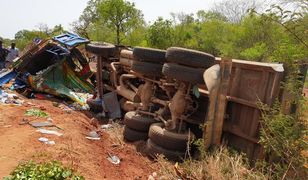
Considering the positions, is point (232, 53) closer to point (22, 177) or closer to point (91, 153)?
point (91, 153)

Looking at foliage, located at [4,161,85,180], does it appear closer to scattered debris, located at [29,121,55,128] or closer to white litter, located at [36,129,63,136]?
white litter, located at [36,129,63,136]

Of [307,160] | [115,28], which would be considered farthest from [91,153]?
[115,28]

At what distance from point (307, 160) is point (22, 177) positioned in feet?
10.4

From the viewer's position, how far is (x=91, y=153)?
530 cm

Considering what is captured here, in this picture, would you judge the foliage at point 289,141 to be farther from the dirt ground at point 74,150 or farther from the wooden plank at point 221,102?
the dirt ground at point 74,150

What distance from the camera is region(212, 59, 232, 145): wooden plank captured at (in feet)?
16.3

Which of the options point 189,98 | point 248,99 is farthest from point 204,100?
point 248,99

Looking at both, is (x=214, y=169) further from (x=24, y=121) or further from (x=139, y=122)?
(x=24, y=121)

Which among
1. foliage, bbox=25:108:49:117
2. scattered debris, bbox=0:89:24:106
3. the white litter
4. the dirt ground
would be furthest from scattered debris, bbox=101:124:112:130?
scattered debris, bbox=0:89:24:106

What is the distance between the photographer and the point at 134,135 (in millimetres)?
6434

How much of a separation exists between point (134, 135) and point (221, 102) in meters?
2.05

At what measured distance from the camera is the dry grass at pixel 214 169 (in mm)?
4145

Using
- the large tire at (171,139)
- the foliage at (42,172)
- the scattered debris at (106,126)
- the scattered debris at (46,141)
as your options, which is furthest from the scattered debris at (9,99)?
the foliage at (42,172)

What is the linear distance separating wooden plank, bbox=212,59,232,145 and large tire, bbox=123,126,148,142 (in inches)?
67.0
